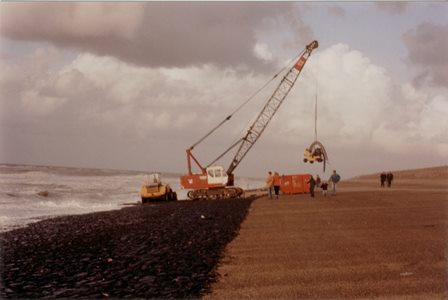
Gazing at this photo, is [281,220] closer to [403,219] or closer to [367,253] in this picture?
[403,219]

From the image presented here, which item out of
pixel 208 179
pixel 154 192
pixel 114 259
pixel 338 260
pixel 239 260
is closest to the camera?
pixel 338 260

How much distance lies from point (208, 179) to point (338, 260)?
33.8m

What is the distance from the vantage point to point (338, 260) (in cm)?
1222

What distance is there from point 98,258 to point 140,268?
7.83 feet

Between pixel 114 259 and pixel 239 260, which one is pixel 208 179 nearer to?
pixel 114 259

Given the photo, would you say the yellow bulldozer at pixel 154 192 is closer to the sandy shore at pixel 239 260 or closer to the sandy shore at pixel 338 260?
the sandy shore at pixel 239 260

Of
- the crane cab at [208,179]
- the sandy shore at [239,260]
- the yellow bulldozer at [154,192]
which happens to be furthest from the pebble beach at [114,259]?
the crane cab at [208,179]

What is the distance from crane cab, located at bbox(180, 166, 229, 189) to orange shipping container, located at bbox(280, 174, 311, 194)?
18.1ft

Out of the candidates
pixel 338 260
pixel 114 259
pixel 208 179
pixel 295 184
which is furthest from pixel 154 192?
pixel 338 260

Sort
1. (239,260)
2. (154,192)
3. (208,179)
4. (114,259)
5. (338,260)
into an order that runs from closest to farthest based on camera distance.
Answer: (338,260)
(239,260)
(114,259)
(154,192)
(208,179)

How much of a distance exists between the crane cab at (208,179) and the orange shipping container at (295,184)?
5516 mm

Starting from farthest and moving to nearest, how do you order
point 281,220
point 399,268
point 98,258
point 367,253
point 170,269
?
point 281,220
point 98,258
point 367,253
point 170,269
point 399,268

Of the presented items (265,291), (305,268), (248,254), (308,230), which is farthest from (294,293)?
(308,230)

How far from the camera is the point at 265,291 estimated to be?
9.63 metres
